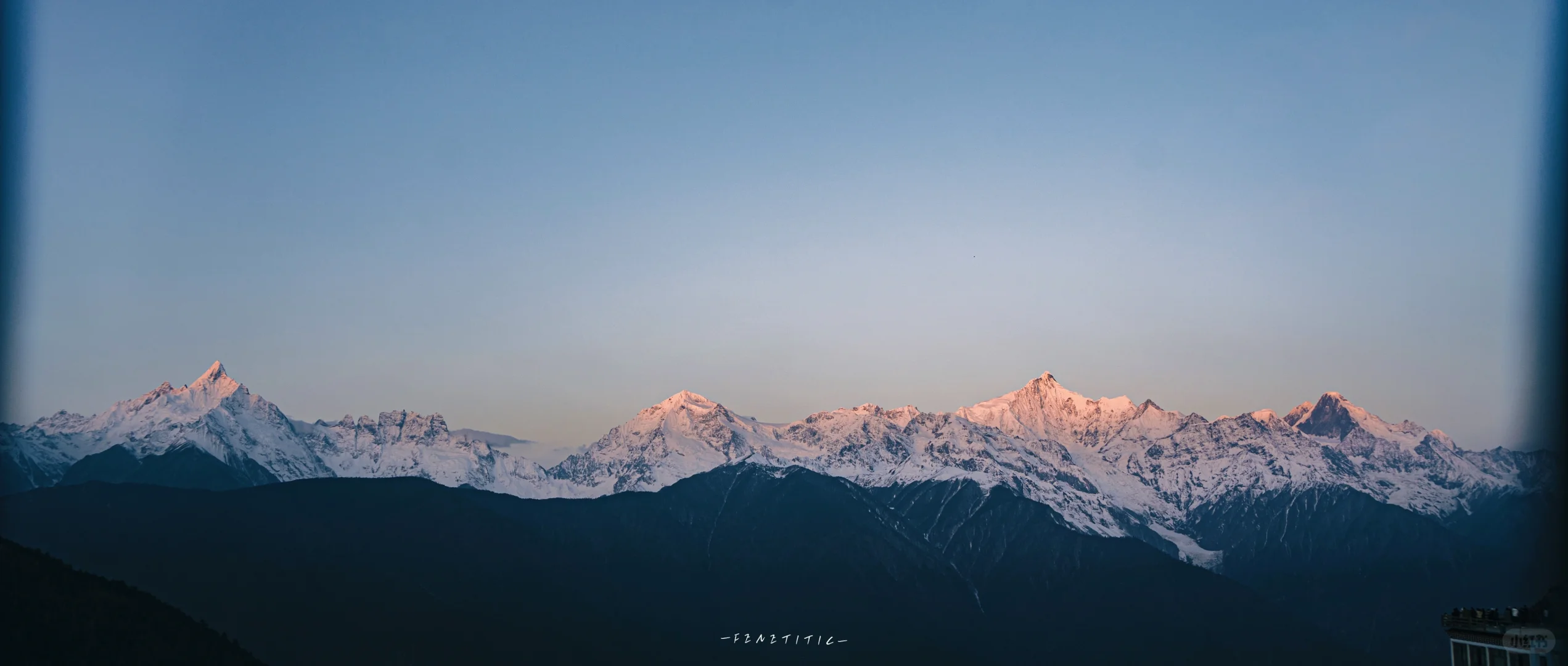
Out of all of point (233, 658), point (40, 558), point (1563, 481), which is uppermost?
point (1563, 481)

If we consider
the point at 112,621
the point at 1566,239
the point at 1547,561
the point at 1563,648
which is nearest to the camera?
the point at 1563,648

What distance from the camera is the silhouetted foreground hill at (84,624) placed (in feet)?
557

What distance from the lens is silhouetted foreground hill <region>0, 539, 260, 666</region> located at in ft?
557

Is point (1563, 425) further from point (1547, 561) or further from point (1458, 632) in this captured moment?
point (1458, 632)

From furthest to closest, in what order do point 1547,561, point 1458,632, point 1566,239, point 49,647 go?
point 49,647 → point 1547,561 → point 1566,239 → point 1458,632

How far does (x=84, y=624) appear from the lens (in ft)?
581

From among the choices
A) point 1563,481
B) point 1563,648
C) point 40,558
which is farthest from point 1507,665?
point 40,558

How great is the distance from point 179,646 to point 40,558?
906 inches

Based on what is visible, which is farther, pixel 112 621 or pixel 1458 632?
pixel 112 621

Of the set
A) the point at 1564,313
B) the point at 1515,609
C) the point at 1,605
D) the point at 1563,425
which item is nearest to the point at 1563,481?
the point at 1563,425

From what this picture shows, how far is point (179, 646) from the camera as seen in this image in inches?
7318

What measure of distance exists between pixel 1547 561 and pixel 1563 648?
7284 cm

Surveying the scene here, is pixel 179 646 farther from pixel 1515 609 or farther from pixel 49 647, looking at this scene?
pixel 1515 609

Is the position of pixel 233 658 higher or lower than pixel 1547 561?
lower
